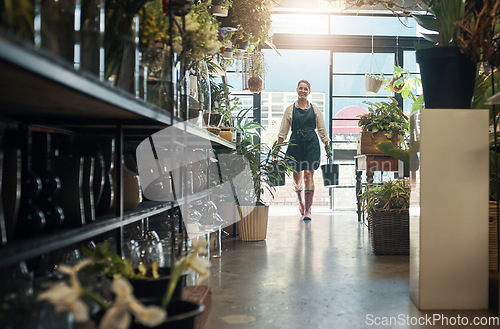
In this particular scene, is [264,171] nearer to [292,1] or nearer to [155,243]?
[155,243]

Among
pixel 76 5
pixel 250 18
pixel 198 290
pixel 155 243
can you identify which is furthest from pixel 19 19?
pixel 250 18

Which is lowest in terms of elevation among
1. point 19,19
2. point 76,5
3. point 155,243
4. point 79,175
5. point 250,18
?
point 155,243

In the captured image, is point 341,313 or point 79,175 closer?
point 79,175

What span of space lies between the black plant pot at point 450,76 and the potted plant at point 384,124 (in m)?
2.50

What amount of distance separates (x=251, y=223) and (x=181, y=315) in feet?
11.9

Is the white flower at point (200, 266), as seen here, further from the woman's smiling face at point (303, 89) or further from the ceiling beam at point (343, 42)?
the ceiling beam at point (343, 42)

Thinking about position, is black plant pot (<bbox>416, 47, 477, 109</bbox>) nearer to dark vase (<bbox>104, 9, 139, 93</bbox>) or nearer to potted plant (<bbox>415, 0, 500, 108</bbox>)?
potted plant (<bbox>415, 0, 500, 108</bbox>)

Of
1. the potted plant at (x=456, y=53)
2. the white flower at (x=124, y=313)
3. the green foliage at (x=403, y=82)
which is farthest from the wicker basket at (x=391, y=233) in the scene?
the green foliage at (x=403, y=82)

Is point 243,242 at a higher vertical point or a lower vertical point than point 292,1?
lower

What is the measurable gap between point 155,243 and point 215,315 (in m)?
0.63

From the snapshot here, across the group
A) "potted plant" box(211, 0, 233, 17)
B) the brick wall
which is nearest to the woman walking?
the brick wall

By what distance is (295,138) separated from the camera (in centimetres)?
711

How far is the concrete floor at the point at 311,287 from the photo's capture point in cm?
229

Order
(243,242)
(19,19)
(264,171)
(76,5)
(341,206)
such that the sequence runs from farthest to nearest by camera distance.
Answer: (341,206) < (264,171) < (243,242) < (76,5) < (19,19)
